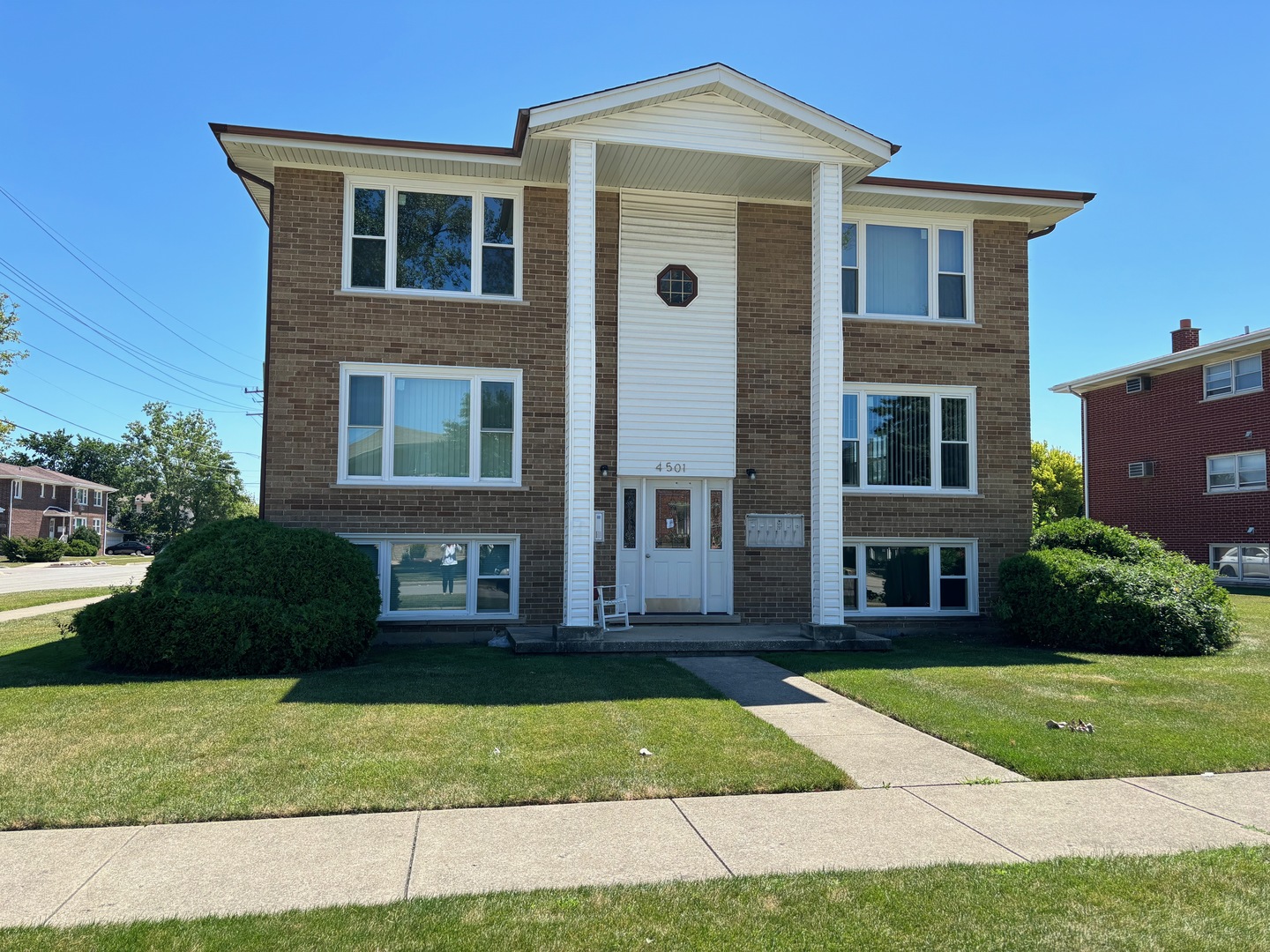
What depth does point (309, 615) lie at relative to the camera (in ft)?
33.4

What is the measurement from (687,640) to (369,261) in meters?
6.96

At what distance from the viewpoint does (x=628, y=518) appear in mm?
13867

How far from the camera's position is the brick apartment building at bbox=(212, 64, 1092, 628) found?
12.6 metres

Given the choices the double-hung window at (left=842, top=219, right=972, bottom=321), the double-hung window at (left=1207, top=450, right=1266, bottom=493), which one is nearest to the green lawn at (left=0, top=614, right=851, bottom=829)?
the double-hung window at (left=842, top=219, right=972, bottom=321)

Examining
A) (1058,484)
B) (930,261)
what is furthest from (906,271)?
(1058,484)

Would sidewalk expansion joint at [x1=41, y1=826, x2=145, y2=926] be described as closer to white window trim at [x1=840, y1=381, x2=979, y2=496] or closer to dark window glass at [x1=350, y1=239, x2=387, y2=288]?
dark window glass at [x1=350, y1=239, x2=387, y2=288]

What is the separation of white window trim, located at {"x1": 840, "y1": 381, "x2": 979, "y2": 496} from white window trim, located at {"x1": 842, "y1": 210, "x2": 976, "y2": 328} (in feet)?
3.44

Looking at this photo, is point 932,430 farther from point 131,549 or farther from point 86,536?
point 131,549

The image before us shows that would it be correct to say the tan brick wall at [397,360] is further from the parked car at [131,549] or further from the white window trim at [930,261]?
the parked car at [131,549]

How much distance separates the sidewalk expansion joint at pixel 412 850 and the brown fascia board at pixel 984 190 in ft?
38.7

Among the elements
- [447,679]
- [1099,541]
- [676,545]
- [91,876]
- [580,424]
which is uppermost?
Answer: [580,424]

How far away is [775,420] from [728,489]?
128cm

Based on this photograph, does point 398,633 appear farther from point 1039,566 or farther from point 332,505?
point 1039,566

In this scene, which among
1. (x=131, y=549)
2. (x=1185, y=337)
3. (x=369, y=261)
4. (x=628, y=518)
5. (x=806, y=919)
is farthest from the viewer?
(x=131, y=549)
